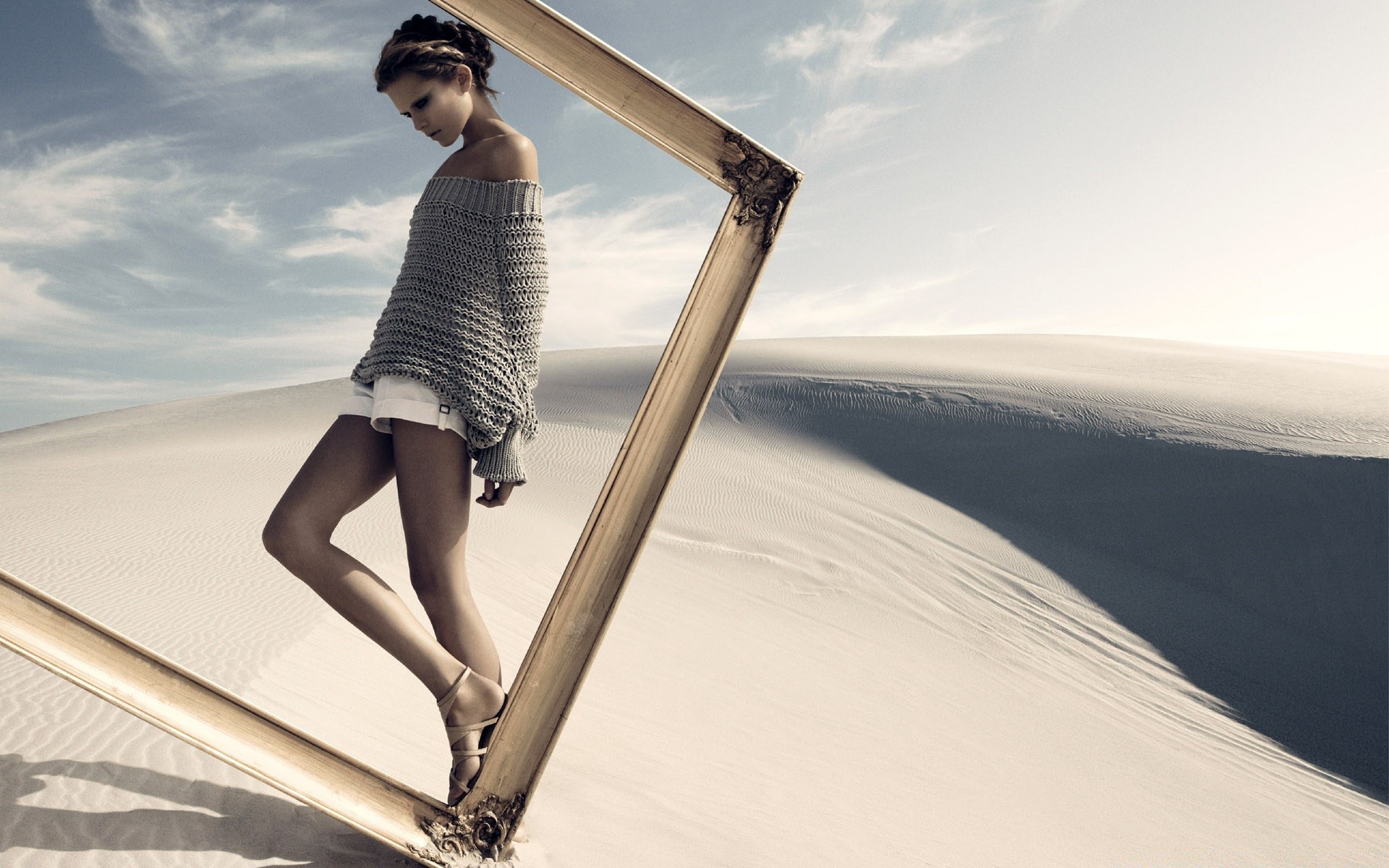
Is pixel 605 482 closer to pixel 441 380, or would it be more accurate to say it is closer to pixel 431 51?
pixel 441 380

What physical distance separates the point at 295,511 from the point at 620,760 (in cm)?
Result: 205

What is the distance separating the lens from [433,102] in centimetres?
194

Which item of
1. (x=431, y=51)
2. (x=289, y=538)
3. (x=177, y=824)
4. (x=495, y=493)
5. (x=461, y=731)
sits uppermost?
(x=431, y=51)

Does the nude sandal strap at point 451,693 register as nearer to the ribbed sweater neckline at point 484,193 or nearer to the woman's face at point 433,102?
the ribbed sweater neckline at point 484,193

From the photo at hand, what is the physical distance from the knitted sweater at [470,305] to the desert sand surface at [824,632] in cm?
109

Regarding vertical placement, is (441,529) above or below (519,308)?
below

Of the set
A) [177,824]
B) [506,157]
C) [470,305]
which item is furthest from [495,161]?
[177,824]

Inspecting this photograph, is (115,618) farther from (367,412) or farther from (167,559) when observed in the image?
(367,412)

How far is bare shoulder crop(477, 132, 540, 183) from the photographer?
1.95 m

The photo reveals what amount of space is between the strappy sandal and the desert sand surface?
0.35m

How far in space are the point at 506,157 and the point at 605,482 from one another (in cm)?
78

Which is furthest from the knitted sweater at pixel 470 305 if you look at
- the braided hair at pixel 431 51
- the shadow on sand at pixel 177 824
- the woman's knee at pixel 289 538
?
the shadow on sand at pixel 177 824

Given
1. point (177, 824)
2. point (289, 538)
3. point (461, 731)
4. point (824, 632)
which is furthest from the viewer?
point (824, 632)

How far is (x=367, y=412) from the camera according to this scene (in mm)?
1965
